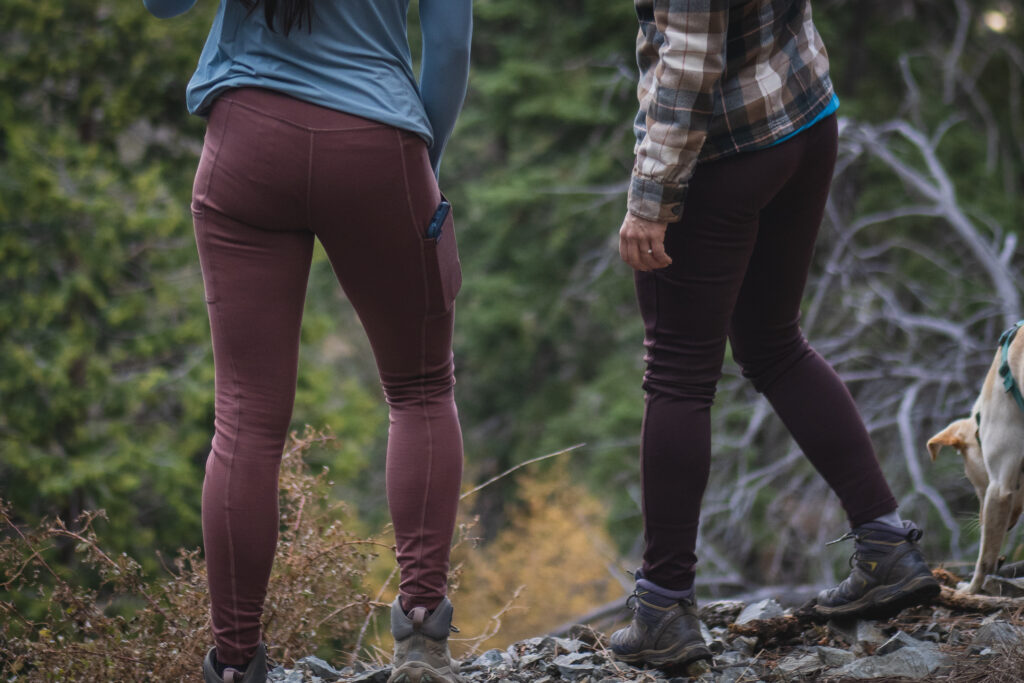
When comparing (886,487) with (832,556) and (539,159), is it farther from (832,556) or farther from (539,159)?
(539,159)

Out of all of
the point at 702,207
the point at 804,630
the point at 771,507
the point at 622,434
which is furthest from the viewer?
the point at 622,434

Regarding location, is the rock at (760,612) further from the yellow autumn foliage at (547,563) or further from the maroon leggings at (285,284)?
the yellow autumn foliage at (547,563)

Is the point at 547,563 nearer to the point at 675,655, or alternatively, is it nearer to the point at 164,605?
the point at 164,605

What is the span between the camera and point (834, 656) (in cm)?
241

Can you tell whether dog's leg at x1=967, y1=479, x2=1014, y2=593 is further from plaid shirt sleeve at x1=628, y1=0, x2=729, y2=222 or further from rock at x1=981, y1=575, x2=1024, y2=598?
plaid shirt sleeve at x1=628, y1=0, x2=729, y2=222

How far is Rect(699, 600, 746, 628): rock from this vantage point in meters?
2.96

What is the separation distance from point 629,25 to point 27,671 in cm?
1388

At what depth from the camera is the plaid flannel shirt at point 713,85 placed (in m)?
1.98

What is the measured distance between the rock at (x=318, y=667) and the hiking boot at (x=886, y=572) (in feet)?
4.48

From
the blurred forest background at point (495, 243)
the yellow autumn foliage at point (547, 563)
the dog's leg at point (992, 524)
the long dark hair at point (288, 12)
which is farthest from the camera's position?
the yellow autumn foliage at point (547, 563)

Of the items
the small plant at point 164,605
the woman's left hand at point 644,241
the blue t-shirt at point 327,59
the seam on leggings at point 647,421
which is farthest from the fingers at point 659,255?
the small plant at point 164,605

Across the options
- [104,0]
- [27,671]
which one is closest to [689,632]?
[27,671]

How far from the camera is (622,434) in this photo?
14062 millimetres

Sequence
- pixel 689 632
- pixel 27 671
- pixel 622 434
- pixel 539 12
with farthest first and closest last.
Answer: pixel 539 12 → pixel 622 434 → pixel 27 671 → pixel 689 632
